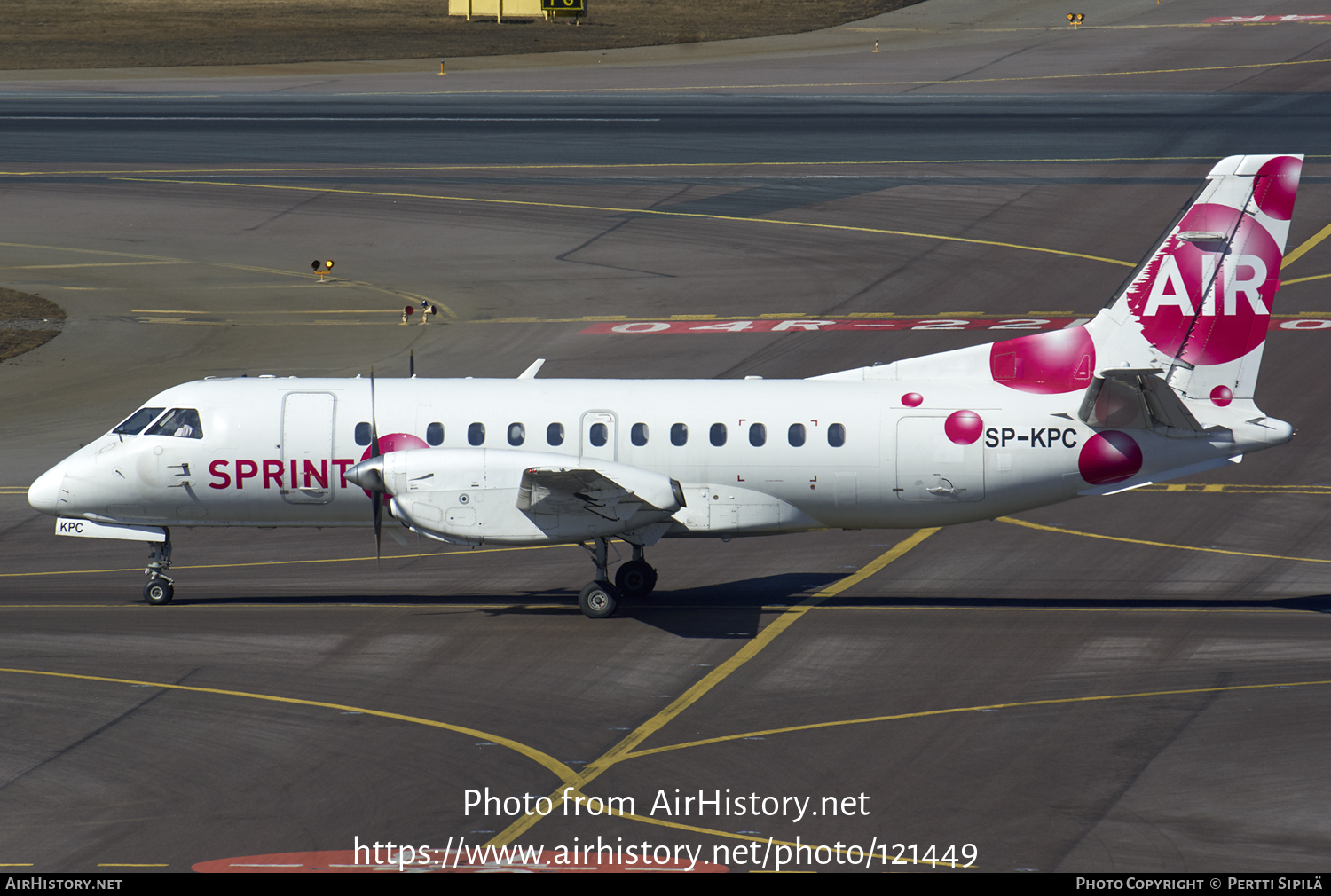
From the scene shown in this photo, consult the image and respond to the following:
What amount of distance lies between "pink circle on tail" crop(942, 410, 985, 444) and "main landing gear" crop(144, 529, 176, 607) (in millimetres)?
13712

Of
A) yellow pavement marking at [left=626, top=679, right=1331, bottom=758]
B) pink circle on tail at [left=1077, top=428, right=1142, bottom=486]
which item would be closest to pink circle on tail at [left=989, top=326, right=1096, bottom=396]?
pink circle on tail at [left=1077, top=428, right=1142, bottom=486]

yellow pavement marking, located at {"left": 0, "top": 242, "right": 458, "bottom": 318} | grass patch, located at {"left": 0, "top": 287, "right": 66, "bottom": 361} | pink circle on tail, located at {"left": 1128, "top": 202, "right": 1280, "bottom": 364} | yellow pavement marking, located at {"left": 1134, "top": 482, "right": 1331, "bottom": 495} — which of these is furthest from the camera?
yellow pavement marking, located at {"left": 0, "top": 242, "right": 458, "bottom": 318}

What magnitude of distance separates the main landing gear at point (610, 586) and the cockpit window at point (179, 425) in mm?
7202

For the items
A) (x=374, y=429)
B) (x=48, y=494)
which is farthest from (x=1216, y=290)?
(x=48, y=494)

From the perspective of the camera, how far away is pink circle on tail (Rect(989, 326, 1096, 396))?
1032 inches

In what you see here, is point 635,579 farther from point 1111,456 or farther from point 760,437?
point 1111,456

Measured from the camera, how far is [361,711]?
22266 millimetres

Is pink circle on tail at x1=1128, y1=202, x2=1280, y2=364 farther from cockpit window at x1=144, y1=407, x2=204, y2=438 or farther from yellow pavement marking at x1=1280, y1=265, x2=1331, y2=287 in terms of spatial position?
yellow pavement marking at x1=1280, y1=265, x2=1331, y2=287

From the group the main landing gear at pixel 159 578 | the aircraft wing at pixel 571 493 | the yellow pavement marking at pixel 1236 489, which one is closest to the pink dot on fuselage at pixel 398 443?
the aircraft wing at pixel 571 493

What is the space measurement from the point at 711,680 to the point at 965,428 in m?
6.36

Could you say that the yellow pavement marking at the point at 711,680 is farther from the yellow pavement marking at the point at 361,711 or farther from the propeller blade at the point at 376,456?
the propeller blade at the point at 376,456
